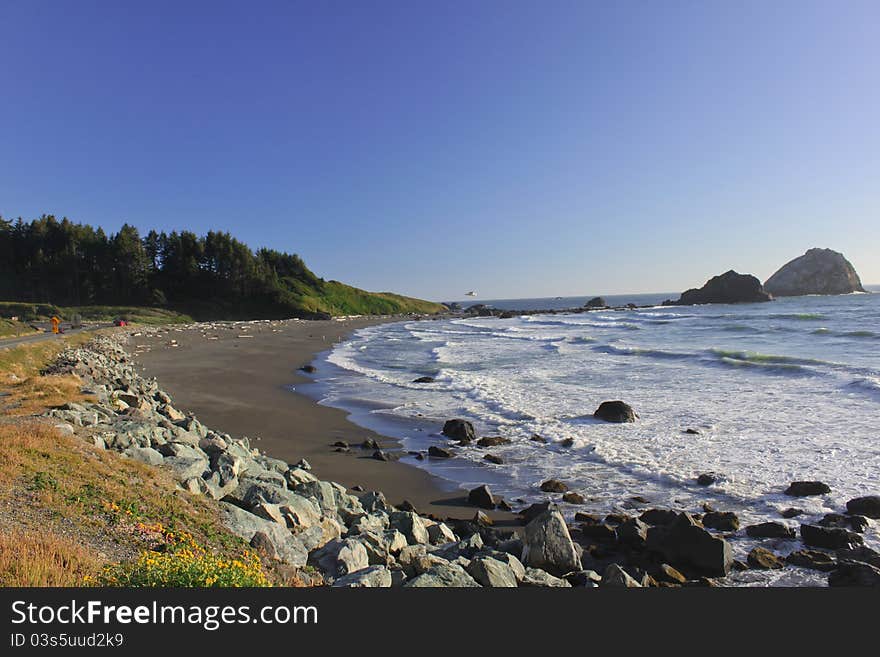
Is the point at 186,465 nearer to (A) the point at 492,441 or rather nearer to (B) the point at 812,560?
(A) the point at 492,441

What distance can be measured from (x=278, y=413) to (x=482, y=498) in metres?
12.1

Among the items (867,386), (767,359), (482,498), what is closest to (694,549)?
(482,498)

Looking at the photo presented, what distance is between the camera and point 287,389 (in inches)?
1037

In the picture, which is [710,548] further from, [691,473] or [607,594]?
[691,473]

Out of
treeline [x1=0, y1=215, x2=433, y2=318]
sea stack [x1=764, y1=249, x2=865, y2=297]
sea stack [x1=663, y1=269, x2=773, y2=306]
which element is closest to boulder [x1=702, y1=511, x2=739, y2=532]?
treeline [x1=0, y1=215, x2=433, y2=318]

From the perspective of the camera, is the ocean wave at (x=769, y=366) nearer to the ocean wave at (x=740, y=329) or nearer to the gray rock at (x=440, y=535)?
the ocean wave at (x=740, y=329)

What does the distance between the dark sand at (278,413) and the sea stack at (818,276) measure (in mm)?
183350

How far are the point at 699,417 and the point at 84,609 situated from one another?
757 inches

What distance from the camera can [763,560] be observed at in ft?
28.1

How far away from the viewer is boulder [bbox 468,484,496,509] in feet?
37.6

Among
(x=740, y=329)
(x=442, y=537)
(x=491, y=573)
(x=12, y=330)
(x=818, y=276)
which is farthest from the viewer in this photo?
(x=818, y=276)

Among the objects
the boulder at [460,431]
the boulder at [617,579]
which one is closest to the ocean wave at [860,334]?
the boulder at [460,431]

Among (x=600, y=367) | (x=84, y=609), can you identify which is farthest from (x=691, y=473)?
(x=600, y=367)

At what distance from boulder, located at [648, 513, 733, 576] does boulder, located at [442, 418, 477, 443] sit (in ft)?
27.7
